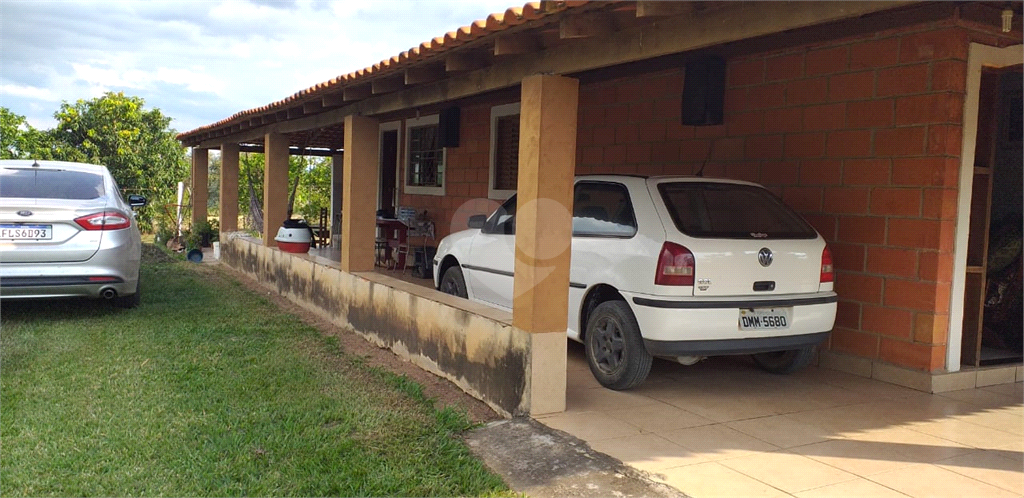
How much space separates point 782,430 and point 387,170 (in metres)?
10.4

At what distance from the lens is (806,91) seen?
20.7ft

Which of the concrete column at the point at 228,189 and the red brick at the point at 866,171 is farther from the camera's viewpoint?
the concrete column at the point at 228,189

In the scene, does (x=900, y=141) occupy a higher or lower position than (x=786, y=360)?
higher

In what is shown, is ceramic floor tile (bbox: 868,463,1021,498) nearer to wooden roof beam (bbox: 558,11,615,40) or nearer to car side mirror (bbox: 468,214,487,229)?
wooden roof beam (bbox: 558,11,615,40)

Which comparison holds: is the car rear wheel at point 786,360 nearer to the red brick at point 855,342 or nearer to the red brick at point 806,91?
the red brick at point 855,342

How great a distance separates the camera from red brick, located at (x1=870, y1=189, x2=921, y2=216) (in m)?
5.52

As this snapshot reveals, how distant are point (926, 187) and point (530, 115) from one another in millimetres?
2940

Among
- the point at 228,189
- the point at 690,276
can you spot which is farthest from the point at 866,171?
the point at 228,189

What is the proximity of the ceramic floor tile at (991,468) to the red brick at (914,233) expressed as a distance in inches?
67.1

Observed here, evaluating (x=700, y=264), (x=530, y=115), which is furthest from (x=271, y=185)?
(x=700, y=264)

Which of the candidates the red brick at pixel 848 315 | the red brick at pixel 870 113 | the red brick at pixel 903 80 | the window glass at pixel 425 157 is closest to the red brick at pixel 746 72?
the red brick at pixel 870 113

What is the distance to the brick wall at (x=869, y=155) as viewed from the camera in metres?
5.40

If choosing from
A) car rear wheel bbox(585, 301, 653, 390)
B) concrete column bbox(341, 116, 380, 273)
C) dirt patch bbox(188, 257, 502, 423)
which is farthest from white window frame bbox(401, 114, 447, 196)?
car rear wheel bbox(585, 301, 653, 390)

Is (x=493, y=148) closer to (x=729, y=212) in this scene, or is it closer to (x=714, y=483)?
(x=729, y=212)
